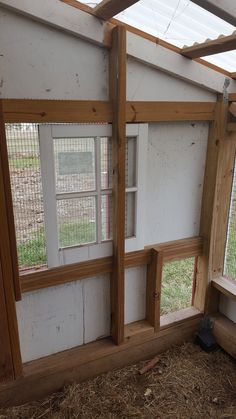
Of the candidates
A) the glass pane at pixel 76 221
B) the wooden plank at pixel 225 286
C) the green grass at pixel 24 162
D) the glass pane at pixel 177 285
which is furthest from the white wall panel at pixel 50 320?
the wooden plank at pixel 225 286

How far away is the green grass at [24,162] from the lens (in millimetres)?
1454

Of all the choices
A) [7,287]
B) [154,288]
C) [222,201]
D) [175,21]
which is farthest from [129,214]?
[175,21]

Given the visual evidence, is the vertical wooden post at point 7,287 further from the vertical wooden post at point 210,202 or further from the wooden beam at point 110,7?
the vertical wooden post at point 210,202

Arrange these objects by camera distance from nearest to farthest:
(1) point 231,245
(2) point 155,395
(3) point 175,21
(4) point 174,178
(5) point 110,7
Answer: (5) point 110,7
(3) point 175,21
(2) point 155,395
(4) point 174,178
(1) point 231,245

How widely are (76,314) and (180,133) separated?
125cm

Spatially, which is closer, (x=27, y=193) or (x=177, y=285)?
(x=27, y=193)

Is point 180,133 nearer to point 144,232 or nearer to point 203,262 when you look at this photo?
point 144,232

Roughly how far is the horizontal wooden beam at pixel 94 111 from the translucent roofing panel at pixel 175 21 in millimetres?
322

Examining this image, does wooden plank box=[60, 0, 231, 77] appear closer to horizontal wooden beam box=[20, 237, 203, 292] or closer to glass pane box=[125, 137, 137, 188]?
glass pane box=[125, 137, 137, 188]

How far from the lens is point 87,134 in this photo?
61.7 inches

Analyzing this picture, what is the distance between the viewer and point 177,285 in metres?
2.69

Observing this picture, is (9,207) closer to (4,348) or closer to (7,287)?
(7,287)

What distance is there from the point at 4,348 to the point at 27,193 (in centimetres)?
79

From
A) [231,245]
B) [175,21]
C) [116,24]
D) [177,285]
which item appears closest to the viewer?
[175,21]
